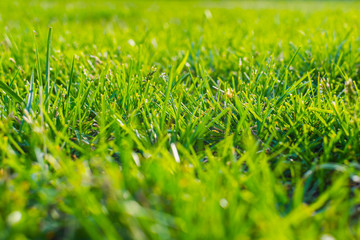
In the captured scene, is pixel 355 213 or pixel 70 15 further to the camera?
pixel 70 15

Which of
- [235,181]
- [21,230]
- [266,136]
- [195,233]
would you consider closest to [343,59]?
[266,136]

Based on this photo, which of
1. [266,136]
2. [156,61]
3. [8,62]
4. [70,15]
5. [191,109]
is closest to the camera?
[266,136]

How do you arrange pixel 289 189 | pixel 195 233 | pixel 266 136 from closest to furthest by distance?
pixel 195 233 < pixel 289 189 < pixel 266 136

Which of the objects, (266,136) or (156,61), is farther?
(156,61)

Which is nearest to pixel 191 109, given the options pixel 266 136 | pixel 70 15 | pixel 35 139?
pixel 266 136

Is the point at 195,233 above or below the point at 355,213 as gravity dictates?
above

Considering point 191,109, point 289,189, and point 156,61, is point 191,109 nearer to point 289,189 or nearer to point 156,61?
point 289,189

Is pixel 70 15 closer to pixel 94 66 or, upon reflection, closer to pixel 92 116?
pixel 94 66

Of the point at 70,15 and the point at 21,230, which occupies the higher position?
the point at 21,230

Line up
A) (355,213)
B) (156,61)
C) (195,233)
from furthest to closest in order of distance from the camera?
(156,61) < (355,213) < (195,233)
